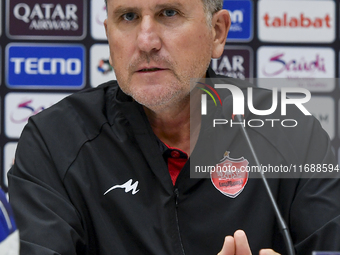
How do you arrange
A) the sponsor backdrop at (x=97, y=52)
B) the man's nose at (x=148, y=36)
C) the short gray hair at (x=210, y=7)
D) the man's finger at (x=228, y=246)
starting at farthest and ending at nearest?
the sponsor backdrop at (x=97, y=52) < the short gray hair at (x=210, y=7) < the man's nose at (x=148, y=36) < the man's finger at (x=228, y=246)

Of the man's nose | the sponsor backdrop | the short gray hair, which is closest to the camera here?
the man's nose

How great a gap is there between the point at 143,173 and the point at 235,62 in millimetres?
1208


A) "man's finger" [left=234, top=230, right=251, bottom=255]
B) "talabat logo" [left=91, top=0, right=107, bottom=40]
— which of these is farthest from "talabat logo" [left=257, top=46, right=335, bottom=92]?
"man's finger" [left=234, top=230, right=251, bottom=255]

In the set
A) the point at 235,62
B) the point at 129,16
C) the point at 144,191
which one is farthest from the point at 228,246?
the point at 235,62

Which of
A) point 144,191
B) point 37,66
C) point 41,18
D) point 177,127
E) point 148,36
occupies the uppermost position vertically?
point 41,18

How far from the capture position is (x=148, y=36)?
1.02m

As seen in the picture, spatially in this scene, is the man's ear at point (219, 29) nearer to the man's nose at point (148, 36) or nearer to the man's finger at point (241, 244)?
the man's nose at point (148, 36)

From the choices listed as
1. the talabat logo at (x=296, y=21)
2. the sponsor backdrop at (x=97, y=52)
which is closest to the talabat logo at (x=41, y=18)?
the sponsor backdrop at (x=97, y=52)

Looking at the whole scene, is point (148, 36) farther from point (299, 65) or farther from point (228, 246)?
point (299, 65)

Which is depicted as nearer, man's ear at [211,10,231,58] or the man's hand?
the man's hand

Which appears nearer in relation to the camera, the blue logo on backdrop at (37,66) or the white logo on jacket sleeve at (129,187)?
the white logo on jacket sleeve at (129,187)

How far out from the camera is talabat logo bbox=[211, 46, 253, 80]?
7.00 feet

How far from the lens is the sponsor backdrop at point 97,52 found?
2082 millimetres

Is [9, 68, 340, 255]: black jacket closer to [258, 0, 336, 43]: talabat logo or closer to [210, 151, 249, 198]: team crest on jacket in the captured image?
[210, 151, 249, 198]: team crest on jacket
